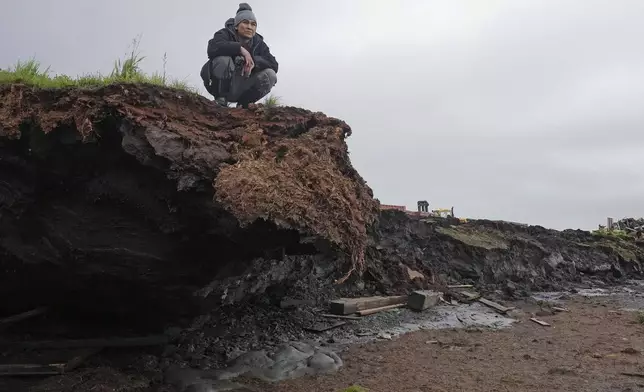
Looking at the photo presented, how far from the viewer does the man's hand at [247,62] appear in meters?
6.21

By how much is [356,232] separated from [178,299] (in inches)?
102

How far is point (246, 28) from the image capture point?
6.41 m

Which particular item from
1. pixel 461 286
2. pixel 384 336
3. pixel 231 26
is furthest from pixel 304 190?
pixel 461 286

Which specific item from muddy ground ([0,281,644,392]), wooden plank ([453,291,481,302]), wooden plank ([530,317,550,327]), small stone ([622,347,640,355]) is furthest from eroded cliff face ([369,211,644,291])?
small stone ([622,347,640,355])

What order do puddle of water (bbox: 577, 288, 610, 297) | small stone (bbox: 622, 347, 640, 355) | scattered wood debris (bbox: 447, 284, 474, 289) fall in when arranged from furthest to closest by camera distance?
1. puddle of water (bbox: 577, 288, 610, 297)
2. scattered wood debris (bbox: 447, 284, 474, 289)
3. small stone (bbox: 622, 347, 640, 355)

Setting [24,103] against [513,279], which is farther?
[513,279]

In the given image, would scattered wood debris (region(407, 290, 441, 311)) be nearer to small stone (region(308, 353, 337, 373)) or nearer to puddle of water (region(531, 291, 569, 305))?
small stone (region(308, 353, 337, 373))

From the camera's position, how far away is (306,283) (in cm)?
991

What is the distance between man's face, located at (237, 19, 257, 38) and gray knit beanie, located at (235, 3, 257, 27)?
0.13 ft

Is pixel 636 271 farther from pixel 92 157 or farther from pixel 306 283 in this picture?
pixel 92 157

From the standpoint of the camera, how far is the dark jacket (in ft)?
20.3

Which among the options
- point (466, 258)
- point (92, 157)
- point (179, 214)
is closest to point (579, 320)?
point (466, 258)

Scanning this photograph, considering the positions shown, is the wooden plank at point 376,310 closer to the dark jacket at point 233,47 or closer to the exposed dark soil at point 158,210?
the exposed dark soil at point 158,210

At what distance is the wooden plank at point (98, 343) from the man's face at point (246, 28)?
13.0 ft
